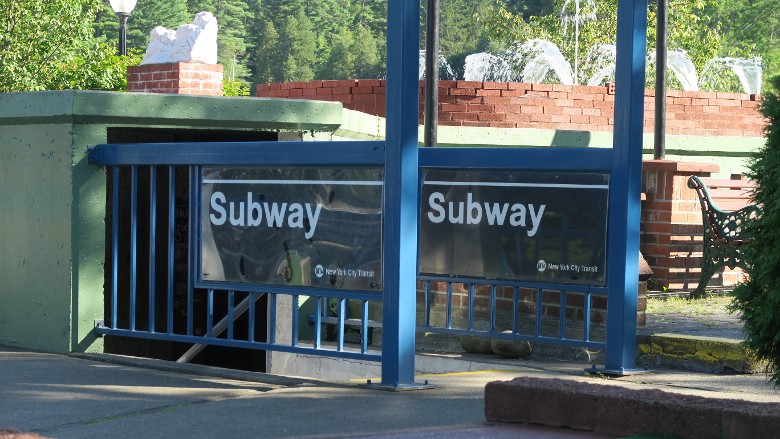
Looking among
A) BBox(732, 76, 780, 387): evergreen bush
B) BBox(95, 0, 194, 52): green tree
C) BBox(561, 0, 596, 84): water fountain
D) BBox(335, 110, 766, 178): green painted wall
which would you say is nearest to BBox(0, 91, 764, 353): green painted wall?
BBox(335, 110, 766, 178): green painted wall

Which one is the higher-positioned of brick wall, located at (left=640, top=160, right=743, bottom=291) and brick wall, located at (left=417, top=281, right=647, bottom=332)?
brick wall, located at (left=640, top=160, right=743, bottom=291)

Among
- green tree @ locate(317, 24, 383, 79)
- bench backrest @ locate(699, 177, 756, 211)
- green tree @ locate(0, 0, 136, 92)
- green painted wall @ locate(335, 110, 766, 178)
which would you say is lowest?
bench backrest @ locate(699, 177, 756, 211)

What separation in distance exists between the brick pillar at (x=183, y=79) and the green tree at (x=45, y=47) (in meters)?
9.47

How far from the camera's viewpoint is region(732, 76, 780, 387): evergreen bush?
16.4 ft

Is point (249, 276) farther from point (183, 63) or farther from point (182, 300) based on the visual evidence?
point (183, 63)

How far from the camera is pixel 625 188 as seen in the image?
6.85 m

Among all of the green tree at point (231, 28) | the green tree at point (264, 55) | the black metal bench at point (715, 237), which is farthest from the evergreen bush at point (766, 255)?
the green tree at point (264, 55)

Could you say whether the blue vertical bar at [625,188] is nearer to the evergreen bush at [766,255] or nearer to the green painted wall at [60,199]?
the evergreen bush at [766,255]

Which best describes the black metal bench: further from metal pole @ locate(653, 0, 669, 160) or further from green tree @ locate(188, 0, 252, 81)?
green tree @ locate(188, 0, 252, 81)

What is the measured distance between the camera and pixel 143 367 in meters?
7.49

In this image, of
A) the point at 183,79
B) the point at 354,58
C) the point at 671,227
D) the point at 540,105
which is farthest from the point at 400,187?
the point at 354,58

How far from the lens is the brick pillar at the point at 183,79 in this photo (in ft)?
42.3

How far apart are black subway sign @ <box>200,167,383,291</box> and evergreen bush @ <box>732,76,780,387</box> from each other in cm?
218

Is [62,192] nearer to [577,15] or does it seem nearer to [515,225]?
[515,225]
